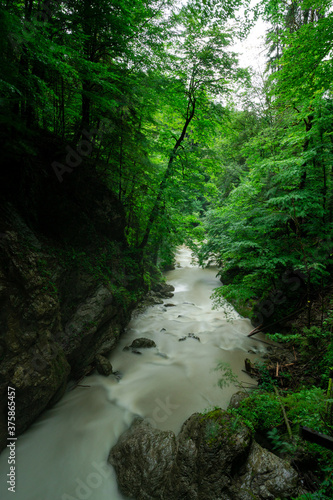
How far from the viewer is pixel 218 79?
7.28 m

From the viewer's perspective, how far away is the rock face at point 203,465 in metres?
2.64

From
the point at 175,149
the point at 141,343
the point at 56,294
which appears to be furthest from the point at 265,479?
the point at 175,149

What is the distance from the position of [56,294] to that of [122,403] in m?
2.78

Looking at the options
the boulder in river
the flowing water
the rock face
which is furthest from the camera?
the boulder in river

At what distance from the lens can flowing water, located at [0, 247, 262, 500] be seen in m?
3.34

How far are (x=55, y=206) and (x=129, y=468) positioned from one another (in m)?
5.19

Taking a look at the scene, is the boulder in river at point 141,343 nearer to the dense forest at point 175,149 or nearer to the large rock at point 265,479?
the dense forest at point 175,149

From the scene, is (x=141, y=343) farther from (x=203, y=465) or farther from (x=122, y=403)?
(x=203, y=465)

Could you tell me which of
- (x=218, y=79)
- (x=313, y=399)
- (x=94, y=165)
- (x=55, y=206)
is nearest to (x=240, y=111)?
(x=218, y=79)

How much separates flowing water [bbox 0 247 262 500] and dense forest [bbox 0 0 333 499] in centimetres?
136

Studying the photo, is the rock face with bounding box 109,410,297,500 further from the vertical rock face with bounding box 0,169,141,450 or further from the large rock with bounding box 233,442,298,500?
the vertical rock face with bounding box 0,169,141,450

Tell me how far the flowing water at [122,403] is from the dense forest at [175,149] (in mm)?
1356

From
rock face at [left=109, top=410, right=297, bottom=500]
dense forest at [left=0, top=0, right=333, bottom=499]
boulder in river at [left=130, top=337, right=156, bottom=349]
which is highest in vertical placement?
dense forest at [left=0, top=0, right=333, bottom=499]

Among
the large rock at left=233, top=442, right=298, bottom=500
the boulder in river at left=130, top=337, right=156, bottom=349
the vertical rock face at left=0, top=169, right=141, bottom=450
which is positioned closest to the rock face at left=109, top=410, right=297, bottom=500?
the large rock at left=233, top=442, right=298, bottom=500
